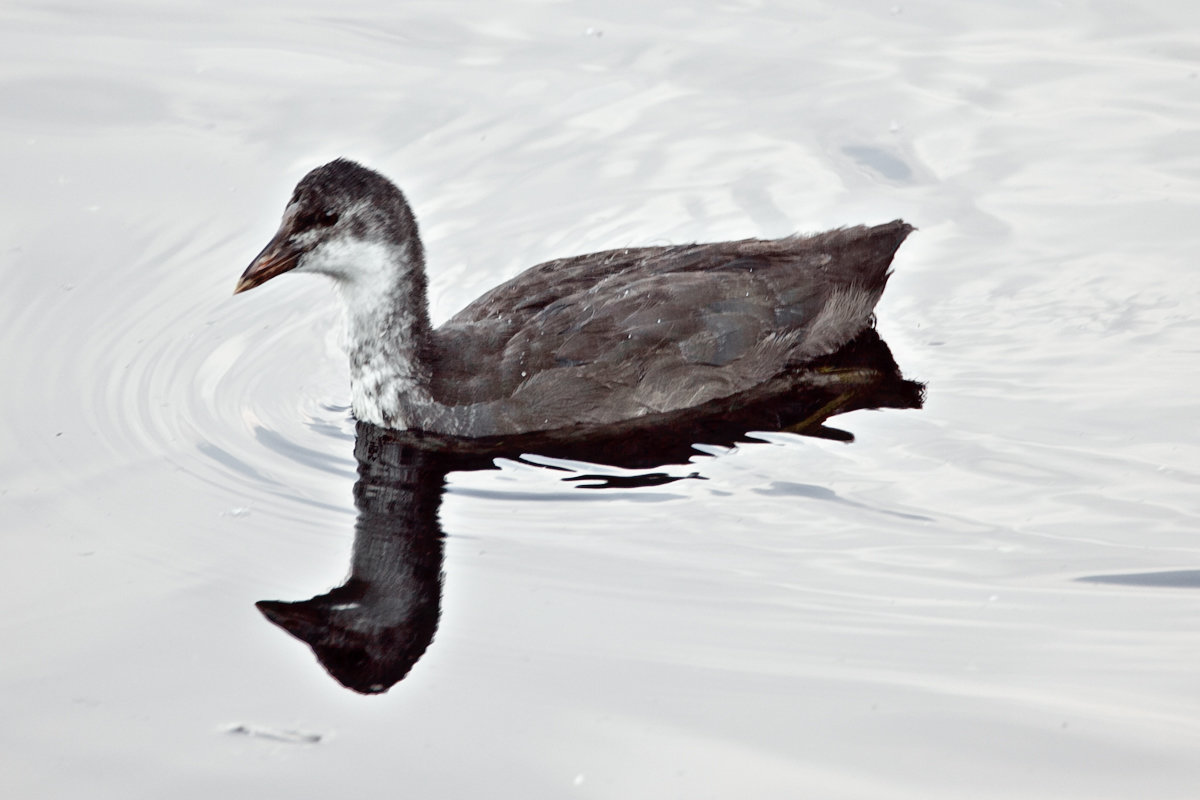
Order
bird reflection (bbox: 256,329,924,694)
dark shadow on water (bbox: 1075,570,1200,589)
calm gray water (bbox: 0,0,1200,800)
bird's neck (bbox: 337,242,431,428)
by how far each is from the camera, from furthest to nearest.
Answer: bird's neck (bbox: 337,242,431,428)
dark shadow on water (bbox: 1075,570,1200,589)
bird reflection (bbox: 256,329,924,694)
calm gray water (bbox: 0,0,1200,800)

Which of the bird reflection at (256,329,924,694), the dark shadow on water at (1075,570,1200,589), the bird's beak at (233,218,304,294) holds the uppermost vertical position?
the bird's beak at (233,218,304,294)

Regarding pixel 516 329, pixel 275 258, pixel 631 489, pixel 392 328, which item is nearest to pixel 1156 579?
pixel 631 489

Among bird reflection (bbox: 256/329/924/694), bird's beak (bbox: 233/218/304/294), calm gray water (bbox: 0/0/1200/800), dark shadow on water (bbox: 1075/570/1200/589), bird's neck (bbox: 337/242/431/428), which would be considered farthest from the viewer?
bird's neck (bbox: 337/242/431/428)

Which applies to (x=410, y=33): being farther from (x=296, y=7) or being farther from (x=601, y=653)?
(x=601, y=653)

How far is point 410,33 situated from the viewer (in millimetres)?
11625

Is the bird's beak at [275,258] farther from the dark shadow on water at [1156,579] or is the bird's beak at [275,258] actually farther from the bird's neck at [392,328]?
the dark shadow on water at [1156,579]

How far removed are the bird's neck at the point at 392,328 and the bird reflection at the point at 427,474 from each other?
17cm

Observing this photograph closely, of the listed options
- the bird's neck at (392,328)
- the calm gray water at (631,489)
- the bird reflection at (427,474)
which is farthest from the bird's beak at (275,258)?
the bird reflection at (427,474)

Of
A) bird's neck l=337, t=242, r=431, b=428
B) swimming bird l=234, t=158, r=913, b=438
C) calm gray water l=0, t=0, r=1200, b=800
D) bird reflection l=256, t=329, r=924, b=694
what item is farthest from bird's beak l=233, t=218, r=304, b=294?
bird reflection l=256, t=329, r=924, b=694

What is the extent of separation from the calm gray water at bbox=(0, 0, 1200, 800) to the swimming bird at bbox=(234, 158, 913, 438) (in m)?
0.41

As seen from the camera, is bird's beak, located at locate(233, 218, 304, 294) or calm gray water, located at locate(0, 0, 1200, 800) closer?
calm gray water, located at locate(0, 0, 1200, 800)

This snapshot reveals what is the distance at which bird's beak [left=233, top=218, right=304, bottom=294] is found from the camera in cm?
788

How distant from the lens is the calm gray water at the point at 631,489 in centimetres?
591

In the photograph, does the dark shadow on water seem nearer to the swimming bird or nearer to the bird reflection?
the bird reflection
